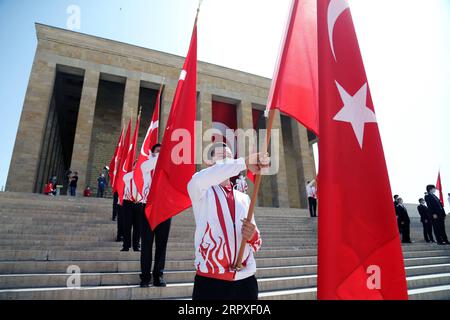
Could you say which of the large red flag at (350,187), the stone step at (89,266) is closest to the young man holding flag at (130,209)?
the stone step at (89,266)

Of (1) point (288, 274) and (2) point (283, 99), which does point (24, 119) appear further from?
(2) point (283, 99)

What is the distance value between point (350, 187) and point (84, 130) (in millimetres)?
18063

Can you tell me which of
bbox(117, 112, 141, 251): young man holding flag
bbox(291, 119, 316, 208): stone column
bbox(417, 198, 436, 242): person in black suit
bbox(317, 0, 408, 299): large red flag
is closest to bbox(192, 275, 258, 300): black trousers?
bbox(317, 0, 408, 299): large red flag

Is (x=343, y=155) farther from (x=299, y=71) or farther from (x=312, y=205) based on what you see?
(x=312, y=205)

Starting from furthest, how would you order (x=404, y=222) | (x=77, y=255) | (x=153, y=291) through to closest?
(x=404, y=222) < (x=77, y=255) < (x=153, y=291)

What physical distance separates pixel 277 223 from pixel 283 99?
864 cm

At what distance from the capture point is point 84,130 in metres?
16.9

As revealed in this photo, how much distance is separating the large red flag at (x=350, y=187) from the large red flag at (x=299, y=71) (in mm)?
209

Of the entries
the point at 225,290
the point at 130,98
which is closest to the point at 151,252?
the point at 225,290

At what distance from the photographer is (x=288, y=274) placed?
5113 mm

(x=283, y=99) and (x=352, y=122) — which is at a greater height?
(x=283, y=99)

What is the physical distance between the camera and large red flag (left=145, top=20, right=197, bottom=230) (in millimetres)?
2717
